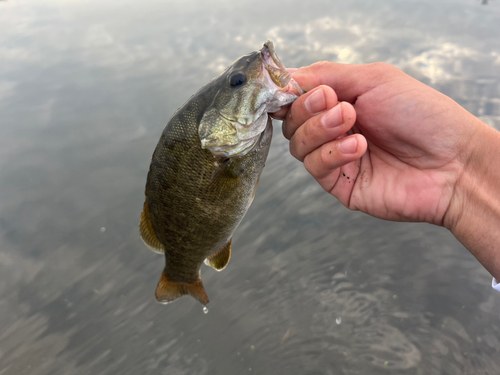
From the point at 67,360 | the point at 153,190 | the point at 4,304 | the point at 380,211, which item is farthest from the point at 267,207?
the point at 4,304

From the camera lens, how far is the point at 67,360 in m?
3.41

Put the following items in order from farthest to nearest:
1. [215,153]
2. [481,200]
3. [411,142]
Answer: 1. [411,142]
2. [481,200]
3. [215,153]

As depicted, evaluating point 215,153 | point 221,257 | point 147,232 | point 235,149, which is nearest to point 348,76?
point 235,149

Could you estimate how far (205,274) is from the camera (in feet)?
13.3

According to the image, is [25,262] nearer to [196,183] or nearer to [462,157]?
[196,183]

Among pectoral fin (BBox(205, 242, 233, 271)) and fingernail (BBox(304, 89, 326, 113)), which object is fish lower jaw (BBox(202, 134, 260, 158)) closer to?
fingernail (BBox(304, 89, 326, 113))

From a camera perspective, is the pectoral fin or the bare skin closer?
the bare skin

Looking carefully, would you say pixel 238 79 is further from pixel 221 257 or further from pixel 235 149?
pixel 221 257

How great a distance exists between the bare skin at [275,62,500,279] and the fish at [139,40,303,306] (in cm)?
29

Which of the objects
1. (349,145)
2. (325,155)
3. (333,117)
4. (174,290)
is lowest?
(174,290)

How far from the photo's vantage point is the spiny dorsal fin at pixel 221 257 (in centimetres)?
278

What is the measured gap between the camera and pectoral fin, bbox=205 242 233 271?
9.13 feet

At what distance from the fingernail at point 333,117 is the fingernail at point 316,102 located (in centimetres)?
7

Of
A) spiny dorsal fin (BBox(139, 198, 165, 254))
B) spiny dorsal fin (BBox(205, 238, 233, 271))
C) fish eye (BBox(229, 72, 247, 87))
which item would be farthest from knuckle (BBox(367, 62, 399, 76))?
spiny dorsal fin (BBox(139, 198, 165, 254))
